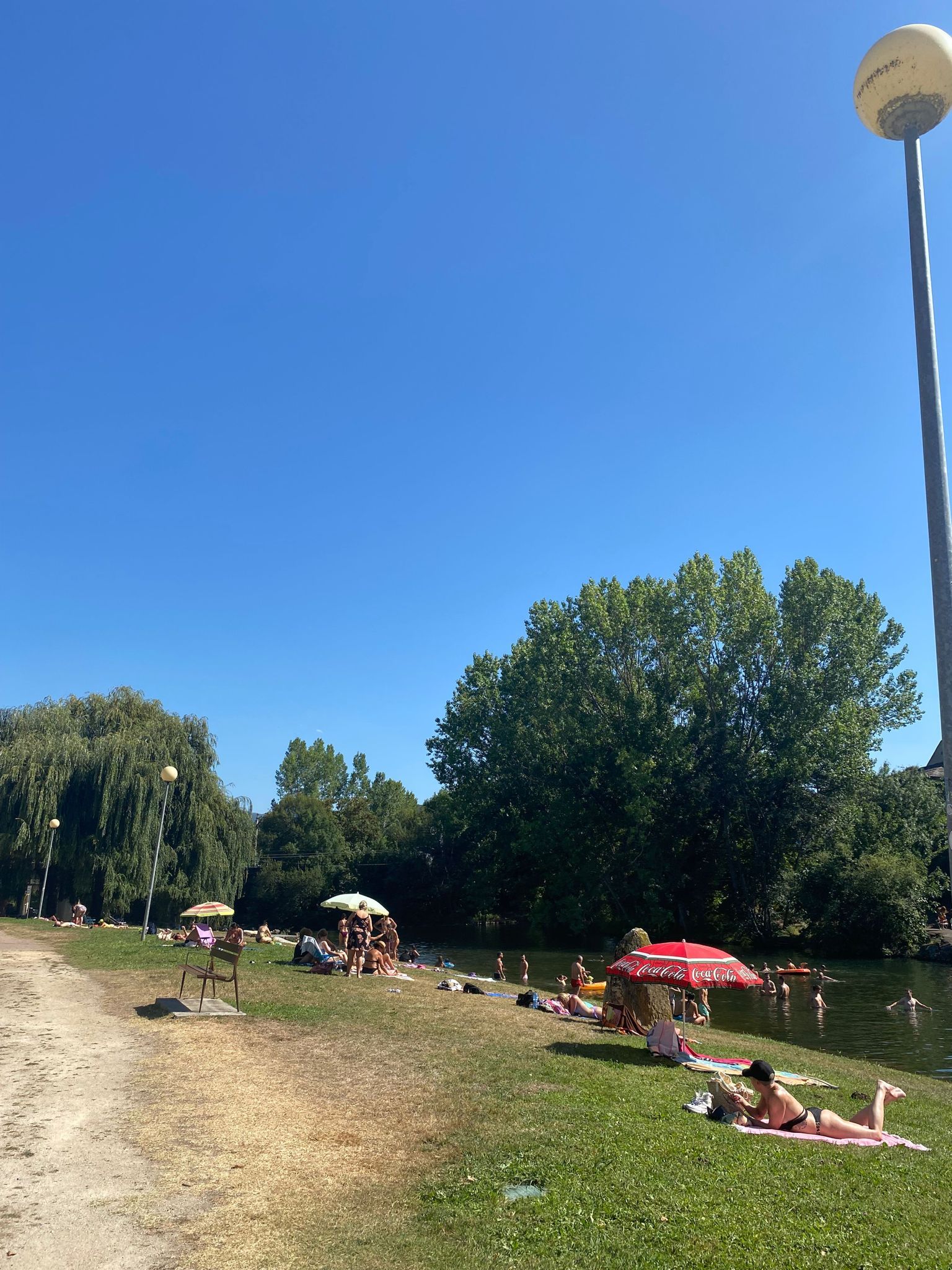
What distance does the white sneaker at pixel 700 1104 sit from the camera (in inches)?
336

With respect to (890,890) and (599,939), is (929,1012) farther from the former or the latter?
(599,939)

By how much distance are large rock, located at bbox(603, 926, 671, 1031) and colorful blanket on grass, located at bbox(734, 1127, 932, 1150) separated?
5540mm

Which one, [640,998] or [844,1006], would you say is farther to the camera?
[844,1006]

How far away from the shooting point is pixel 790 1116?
8211 mm

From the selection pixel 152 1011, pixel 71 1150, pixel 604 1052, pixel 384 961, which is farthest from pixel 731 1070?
pixel 384 961

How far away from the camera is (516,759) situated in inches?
2169

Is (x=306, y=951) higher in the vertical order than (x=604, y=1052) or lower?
higher

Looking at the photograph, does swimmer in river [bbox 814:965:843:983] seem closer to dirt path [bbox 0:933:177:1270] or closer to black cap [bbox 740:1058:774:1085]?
black cap [bbox 740:1058:774:1085]

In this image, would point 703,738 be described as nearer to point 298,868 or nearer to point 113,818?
point 113,818

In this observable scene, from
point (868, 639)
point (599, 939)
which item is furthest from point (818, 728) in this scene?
point (599, 939)

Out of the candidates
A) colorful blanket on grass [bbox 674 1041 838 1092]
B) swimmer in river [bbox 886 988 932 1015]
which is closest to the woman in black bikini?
colorful blanket on grass [bbox 674 1041 838 1092]

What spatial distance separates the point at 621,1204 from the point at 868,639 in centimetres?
4407

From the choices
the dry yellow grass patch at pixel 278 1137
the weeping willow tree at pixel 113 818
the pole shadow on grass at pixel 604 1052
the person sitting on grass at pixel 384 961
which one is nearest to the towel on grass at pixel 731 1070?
the pole shadow on grass at pixel 604 1052

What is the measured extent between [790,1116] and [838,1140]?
1.48 ft
